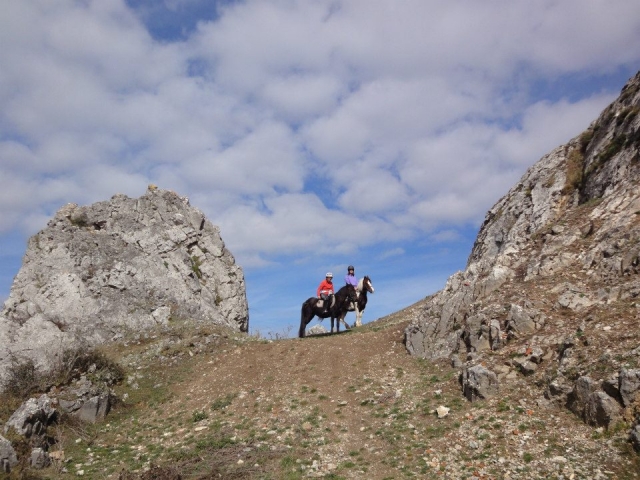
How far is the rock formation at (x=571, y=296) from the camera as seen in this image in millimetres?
13070

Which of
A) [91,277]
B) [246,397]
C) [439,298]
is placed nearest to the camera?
[246,397]

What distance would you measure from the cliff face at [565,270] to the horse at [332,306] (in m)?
5.82

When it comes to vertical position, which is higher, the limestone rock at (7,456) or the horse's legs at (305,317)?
the horse's legs at (305,317)

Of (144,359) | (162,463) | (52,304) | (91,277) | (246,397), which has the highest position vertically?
(91,277)

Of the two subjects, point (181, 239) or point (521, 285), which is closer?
point (521, 285)

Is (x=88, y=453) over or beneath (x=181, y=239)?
beneath

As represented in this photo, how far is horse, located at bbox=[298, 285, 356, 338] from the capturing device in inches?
1075

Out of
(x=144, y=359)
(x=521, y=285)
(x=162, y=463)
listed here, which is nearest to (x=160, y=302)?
(x=144, y=359)

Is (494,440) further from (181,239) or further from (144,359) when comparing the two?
(181,239)

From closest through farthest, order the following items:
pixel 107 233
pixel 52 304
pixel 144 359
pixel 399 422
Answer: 1. pixel 399 422
2. pixel 144 359
3. pixel 52 304
4. pixel 107 233

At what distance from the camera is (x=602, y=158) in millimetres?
26375

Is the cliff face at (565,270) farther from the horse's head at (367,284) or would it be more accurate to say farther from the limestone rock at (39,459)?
the limestone rock at (39,459)

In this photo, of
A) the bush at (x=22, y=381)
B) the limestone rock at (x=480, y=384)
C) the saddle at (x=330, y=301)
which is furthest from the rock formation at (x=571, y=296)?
the bush at (x=22, y=381)

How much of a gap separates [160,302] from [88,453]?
15425mm
